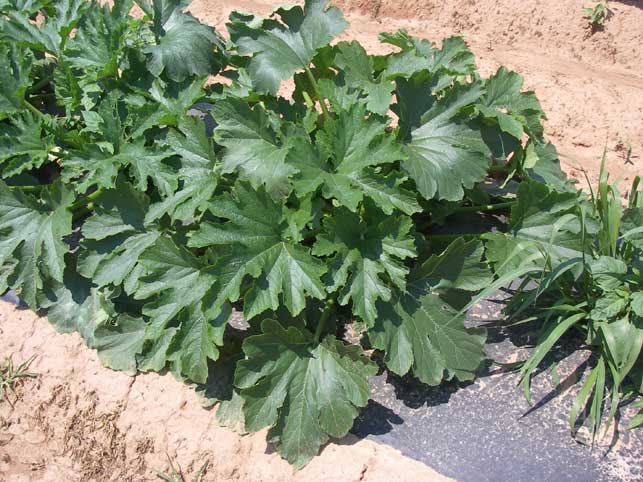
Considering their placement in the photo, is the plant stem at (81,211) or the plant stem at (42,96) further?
the plant stem at (42,96)

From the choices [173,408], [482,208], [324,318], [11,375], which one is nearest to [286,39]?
[482,208]

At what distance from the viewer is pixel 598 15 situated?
5.26 metres

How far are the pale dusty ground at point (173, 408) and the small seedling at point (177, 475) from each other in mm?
30

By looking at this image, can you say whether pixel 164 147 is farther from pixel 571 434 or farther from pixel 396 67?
pixel 571 434

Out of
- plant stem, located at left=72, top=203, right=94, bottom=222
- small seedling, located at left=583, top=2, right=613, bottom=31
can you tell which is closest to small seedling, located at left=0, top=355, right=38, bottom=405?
plant stem, located at left=72, top=203, right=94, bottom=222

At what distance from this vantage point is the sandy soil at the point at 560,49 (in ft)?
14.9

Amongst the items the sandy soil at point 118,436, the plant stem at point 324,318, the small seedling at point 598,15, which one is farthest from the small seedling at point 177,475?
the small seedling at point 598,15

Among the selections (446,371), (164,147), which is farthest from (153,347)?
(446,371)

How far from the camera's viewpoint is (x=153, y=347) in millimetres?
3115

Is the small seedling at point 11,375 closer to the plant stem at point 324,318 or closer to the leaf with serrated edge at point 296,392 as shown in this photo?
the leaf with serrated edge at point 296,392

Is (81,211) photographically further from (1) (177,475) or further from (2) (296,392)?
Answer: (2) (296,392)

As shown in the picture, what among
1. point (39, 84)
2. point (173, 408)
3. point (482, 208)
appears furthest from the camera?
point (39, 84)

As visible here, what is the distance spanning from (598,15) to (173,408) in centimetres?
444

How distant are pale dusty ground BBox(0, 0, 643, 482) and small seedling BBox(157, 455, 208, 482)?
30 millimetres
